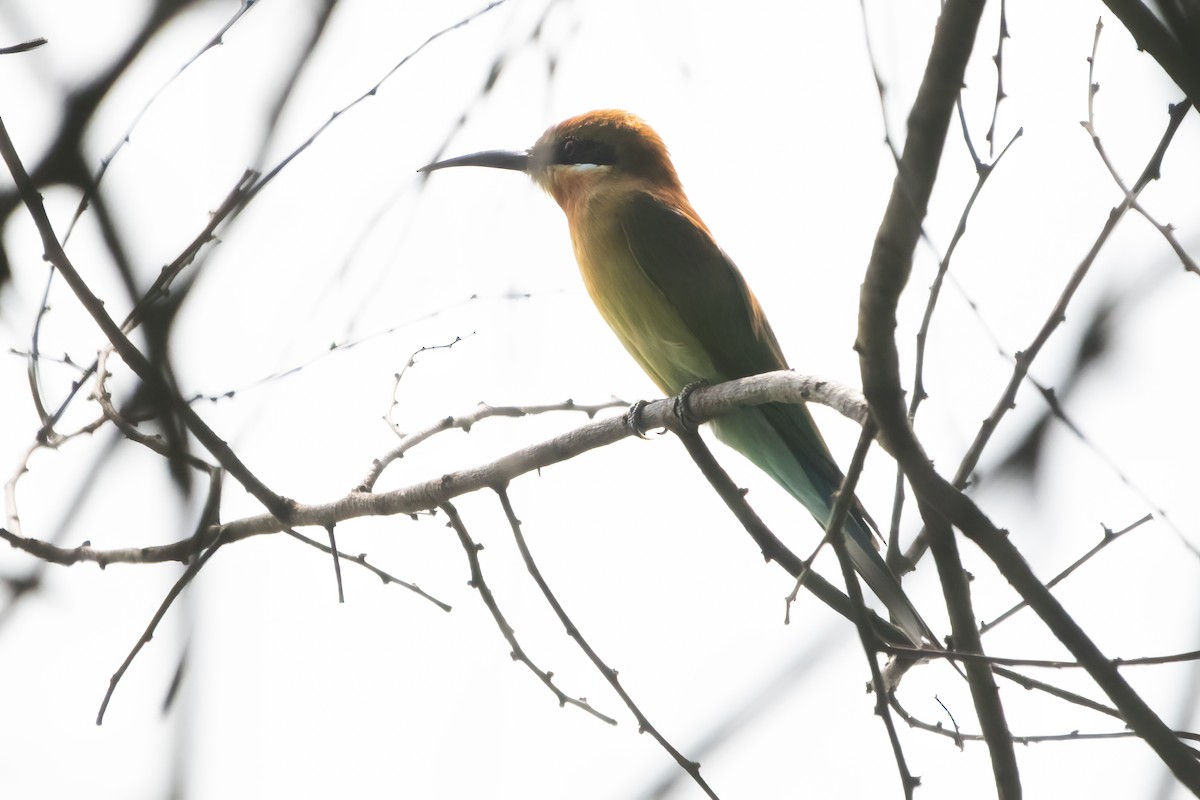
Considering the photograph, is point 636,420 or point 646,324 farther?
point 646,324

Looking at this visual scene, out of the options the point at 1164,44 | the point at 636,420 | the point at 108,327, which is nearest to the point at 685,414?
the point at 636,420

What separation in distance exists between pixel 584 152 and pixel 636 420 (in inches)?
85.7

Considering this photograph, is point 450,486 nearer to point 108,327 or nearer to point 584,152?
point 108,327

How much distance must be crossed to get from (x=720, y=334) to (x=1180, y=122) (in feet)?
6.32

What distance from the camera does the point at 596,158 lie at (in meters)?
4.55

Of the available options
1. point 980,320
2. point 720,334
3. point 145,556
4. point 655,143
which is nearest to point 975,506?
point 980,320

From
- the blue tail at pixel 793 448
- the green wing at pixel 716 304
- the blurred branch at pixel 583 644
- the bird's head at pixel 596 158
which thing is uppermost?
the bird's head at pixel 596 158

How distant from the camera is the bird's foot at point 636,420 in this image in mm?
2494

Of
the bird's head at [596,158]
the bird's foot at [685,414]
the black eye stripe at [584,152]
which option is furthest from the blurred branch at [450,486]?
the black eye stripe at [584,152]

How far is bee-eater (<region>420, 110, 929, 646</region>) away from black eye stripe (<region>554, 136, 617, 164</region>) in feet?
0.75

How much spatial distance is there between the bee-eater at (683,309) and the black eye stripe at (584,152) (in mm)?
228

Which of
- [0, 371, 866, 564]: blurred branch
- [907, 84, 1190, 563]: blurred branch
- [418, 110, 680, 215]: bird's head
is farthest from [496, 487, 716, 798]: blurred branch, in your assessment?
[418, 110, 680, 215]: bird's head

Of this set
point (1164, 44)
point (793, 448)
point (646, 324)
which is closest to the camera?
point (1164, 44)

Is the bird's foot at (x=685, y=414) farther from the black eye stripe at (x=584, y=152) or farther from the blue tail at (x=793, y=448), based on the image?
the black eye stripe at (x=584, y=152)
